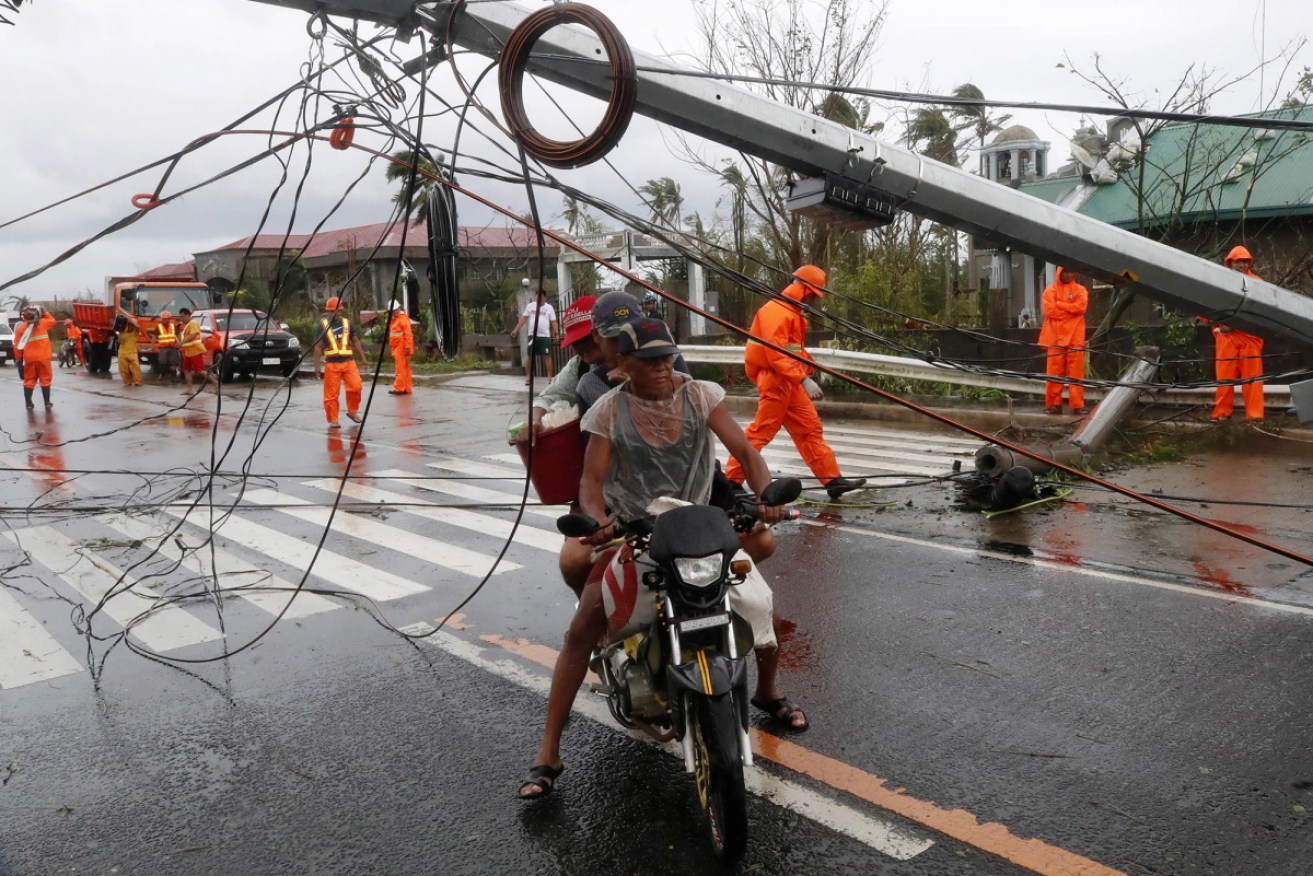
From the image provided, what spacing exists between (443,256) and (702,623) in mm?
2896

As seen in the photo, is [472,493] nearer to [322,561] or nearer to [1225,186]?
[322,561]

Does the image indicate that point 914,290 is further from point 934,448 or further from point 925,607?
point 925,607

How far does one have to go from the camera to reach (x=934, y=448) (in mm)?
12227

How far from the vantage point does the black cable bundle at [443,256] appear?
5.43m

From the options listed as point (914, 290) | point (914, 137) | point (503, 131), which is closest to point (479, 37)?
point (503, 131)

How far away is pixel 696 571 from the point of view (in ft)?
11.0

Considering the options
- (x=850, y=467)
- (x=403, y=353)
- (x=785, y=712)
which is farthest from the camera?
(x=403, y=353)

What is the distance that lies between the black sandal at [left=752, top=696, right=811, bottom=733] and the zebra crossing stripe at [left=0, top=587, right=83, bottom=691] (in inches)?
140

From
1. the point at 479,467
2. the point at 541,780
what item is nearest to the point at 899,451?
the point at 479,467

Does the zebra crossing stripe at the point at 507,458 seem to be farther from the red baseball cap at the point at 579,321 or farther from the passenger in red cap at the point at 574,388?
the red baseball cap at the point at 579,321

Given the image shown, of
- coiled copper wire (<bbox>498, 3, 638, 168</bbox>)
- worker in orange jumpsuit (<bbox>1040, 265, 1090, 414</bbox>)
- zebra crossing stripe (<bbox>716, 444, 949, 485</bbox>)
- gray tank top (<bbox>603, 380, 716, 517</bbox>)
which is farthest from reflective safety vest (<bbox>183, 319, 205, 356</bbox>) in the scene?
gray tank top (<bbox>603, 380, 716, 517</bbox>)

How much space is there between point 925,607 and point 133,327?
25904mm

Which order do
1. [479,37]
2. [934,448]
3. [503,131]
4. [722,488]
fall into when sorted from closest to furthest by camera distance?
[722,488], [503,131], [479,37], [934,448]

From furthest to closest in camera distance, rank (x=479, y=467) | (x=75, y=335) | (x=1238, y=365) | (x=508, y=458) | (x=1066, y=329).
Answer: (x=75, y=335), (x=1066, y=329), (x=508, y=458), (x=479, y=467), (x=1238, y=365)
